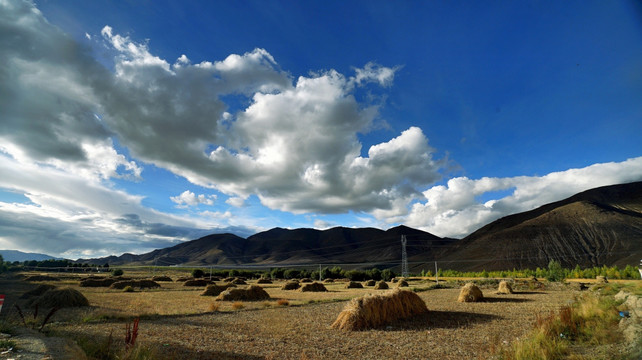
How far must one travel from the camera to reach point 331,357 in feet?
30.9

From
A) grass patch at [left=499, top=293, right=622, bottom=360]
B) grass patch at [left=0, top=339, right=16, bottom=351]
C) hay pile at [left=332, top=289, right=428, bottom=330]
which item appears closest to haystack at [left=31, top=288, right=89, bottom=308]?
grass patch at [left=0, top=339, right=16, bottom=351]

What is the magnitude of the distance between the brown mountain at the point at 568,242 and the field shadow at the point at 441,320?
103 meters

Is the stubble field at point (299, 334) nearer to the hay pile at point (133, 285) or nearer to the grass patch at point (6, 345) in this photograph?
the grass patch at point (6, 345)

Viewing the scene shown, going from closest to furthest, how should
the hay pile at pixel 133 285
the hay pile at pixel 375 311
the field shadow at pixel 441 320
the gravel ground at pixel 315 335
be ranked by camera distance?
the gravel ground at pixel 315 335 → the hay pile at pixel 375 311 → the field shadow at pixel 441 320 → the hay pile at pixel 133 285

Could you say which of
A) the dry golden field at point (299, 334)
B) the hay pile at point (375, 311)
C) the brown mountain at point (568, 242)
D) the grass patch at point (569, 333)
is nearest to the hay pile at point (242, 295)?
the dry golden field at point (299, 334)

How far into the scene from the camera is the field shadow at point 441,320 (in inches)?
533

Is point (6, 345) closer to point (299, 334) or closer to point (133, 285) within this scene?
point (299, 334)

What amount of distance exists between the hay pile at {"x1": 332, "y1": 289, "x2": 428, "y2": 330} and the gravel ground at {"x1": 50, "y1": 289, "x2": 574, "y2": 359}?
1.46 feet

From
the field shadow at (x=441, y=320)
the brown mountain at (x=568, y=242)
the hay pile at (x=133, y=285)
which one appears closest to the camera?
the field shadow at (x=441, y=320)

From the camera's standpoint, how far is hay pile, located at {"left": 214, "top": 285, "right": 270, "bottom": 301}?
83.6 feet

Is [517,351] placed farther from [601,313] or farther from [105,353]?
[105,353]

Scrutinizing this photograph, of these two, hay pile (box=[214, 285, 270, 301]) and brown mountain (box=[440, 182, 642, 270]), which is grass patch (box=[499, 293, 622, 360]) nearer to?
hay pile (box=[214, 285, 270, 301])

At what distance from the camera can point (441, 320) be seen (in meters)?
14.9

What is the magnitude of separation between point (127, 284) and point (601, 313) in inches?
1855
